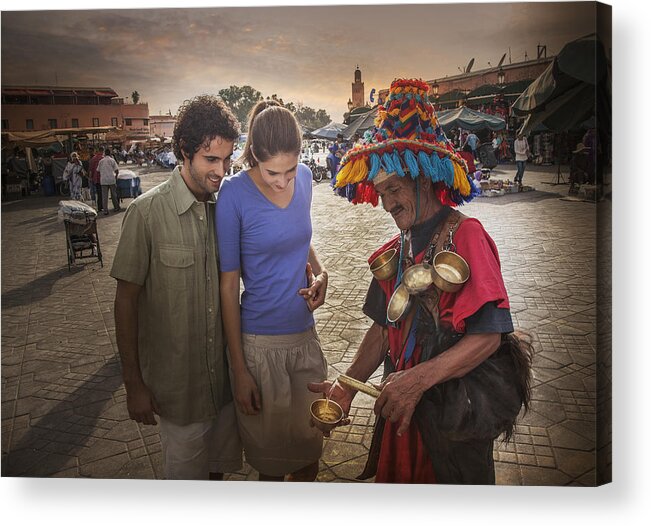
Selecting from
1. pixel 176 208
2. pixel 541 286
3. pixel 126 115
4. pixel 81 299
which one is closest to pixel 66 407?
pixel 81 299

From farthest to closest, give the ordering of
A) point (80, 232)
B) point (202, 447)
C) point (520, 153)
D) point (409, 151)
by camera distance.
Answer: point (80, 232)
point (520, 153)
point (202, 447)
point (409, 151)

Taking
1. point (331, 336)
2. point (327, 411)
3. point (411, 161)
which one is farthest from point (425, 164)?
point (327, 411)

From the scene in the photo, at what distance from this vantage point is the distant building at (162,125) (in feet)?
12.9

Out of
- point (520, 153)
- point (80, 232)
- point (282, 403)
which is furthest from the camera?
→ point (80, 232)

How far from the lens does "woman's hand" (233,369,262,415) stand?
11.9ft

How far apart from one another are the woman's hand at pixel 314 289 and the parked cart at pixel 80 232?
145cm

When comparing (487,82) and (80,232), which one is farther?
(80,232)

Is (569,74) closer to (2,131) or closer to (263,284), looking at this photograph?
(263,284)

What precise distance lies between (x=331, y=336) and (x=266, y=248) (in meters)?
0.82

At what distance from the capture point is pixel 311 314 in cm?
379

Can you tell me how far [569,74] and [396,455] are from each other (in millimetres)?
2558

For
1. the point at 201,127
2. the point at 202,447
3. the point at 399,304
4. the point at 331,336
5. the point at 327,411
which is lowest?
the point at 202,447

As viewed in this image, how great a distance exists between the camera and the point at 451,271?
11.3 ft

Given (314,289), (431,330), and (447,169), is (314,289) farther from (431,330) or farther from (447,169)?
(447,169)
